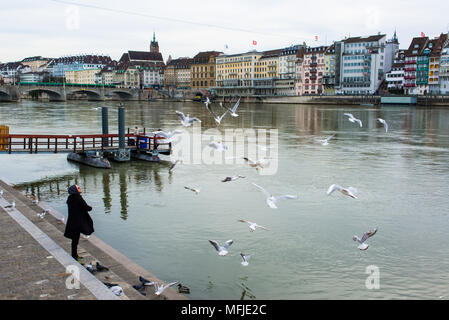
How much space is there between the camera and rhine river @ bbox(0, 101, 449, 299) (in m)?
10.2

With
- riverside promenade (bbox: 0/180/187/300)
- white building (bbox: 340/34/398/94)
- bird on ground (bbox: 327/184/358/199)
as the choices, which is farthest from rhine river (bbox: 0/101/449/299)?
white building (bbox: 340/34/398/94)

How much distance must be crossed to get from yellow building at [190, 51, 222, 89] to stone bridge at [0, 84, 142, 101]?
32.8 meters

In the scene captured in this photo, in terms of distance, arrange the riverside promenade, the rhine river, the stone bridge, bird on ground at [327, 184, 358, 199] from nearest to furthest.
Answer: the riverside promenade, bird on ground at [327, 184, 358, 199], the rhine river, the stone bridge

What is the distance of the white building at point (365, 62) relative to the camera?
124 metres

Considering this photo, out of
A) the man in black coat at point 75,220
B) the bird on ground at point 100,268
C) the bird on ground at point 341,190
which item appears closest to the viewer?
the bird on ground at point 100,268

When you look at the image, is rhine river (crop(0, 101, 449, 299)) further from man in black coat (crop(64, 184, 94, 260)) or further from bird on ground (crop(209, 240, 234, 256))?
man in black coat (crop(64, 184, 94, 260))

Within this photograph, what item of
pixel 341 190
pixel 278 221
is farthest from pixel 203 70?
pixel 341 190

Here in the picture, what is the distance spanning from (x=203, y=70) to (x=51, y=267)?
17937 cm

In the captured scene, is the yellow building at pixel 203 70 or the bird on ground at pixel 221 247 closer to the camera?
the bird on ground at pixel 221 247

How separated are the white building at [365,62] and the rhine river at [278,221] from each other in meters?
103

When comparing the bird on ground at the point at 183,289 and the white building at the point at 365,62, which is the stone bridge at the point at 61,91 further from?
the bird on ground at the point at 183,289

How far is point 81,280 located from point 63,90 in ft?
424

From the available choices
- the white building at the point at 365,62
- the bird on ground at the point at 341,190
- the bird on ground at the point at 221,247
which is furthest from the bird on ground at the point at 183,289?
the white building at the point at 365,62
